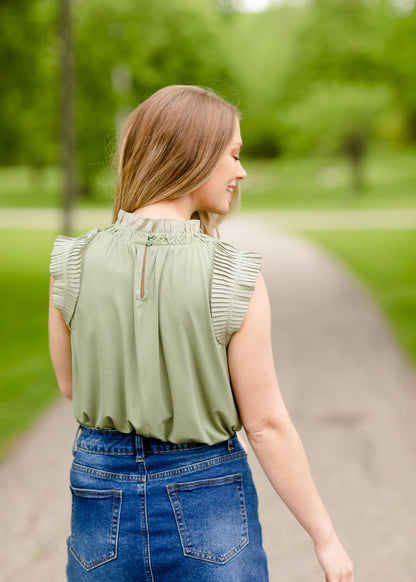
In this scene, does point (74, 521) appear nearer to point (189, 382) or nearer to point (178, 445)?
point (178, 445)

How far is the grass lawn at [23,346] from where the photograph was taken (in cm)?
563

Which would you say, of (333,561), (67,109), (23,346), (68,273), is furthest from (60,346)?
(67,109)

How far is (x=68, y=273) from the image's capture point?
63.3 inches

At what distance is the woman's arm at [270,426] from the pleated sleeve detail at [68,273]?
1.23 feet

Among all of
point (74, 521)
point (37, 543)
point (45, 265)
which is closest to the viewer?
point (74, 521)

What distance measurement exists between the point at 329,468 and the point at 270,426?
2.99 metres

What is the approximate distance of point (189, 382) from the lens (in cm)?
152

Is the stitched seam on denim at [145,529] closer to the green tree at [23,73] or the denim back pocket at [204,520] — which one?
the denim back pocket at [204,520]

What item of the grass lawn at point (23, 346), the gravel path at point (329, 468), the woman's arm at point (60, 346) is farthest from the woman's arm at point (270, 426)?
the grass lawn at point (23, 346)

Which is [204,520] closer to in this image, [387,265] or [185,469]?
[185,469]

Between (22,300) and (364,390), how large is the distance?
7.16 m

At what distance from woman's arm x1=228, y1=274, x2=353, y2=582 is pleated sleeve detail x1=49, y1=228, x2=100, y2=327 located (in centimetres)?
37

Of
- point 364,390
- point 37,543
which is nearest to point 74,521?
point 37,543

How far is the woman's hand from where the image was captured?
5.38 ft
